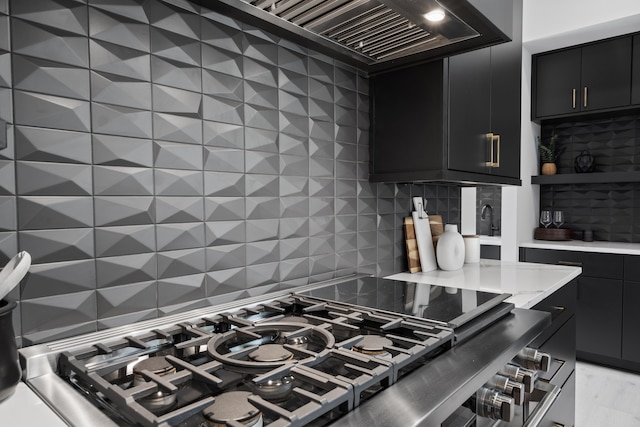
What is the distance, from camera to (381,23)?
1207mm

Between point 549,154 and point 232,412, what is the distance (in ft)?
12.1

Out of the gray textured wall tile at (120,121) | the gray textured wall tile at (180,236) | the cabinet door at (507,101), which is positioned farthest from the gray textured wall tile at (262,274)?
the cabinet door at (507,101)

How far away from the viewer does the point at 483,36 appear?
4.09ft

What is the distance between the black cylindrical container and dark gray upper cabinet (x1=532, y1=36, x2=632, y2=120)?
374cm

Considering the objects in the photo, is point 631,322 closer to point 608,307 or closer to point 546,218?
point 608,307

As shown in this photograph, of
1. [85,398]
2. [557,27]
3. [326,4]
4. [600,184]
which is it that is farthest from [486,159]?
[600,184]

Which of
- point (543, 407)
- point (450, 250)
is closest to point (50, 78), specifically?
point (543, 407)

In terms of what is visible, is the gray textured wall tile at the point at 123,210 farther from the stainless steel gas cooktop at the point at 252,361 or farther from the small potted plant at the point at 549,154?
the small potted plant at the point at 549,154

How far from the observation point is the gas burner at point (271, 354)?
2.68 feet

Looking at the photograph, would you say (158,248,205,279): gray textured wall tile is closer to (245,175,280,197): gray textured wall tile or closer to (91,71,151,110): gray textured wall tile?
(245,175,280,197): gray textured wall tile

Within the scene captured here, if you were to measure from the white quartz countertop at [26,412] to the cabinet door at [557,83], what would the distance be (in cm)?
375

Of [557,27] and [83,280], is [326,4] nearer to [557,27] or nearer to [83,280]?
[83,280]

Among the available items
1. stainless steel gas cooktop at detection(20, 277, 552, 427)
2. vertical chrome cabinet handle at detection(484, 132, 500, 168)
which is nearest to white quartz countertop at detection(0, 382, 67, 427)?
stainless steel gas cooktop at detection(20, 277, 552, 427)

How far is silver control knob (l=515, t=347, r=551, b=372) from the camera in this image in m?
1.12
